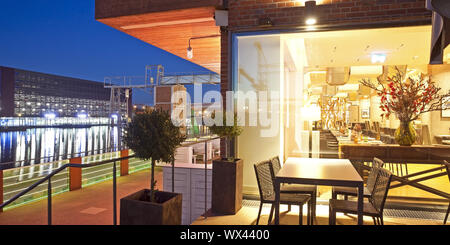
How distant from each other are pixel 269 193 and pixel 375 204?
1.06m

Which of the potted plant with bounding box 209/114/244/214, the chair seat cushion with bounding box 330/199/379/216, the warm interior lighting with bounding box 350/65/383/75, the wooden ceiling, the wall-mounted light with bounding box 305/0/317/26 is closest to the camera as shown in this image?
the chair seat cushion with bounding box 330/199/379/216

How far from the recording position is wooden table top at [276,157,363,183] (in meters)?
2.77

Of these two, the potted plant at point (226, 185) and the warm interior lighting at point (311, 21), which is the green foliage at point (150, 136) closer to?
the potted plant at point (226, 185)

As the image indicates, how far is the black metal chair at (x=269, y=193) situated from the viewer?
3121 millimetres

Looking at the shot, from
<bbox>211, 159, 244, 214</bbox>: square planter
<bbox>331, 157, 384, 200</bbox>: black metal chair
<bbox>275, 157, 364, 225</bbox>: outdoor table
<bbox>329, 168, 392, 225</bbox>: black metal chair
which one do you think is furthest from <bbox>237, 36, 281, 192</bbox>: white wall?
<bbox>329, 168, 392, 225</bbox>: black metal chair

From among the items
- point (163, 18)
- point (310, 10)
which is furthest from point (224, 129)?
point (163, 18)

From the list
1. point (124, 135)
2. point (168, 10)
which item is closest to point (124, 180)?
point (168, 10)

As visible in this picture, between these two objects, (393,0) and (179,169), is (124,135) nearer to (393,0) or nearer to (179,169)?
(179,169)

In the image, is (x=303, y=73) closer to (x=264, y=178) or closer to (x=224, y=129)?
(x=224, y=129)

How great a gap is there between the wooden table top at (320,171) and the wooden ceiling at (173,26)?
295cm

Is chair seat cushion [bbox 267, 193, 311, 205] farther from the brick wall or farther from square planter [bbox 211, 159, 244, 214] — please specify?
the brick wall

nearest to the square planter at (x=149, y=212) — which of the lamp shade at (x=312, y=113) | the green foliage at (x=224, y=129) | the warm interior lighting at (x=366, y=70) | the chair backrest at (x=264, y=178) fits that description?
the chair backrest at (x=264, y=178)

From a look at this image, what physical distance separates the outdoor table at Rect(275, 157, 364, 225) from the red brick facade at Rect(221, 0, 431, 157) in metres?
1.99
